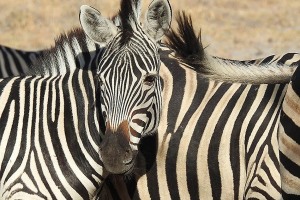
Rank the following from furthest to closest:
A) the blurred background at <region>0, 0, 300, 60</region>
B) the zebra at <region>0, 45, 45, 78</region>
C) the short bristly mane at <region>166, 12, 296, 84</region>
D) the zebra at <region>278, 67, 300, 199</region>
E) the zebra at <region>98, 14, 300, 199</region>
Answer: the blurred background at <region>0, 0, 300, 60</region> < the zebra at <region>0, 45, 45, 78</region> < the zebra at <region>98, 14, 300, 199</region> < the short bristly mane at <region>166, 12, 296, 84</region> < the zebra at <region>278, 67, 300, 199</region>

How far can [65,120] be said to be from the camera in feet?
19.1

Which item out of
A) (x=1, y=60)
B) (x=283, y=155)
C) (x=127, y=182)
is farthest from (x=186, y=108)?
(x=1, y=60)

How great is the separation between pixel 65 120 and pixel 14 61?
4.29 meters

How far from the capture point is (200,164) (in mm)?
5836

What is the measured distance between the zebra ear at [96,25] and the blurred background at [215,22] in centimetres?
898

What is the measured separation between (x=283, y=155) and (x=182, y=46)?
1689 mm

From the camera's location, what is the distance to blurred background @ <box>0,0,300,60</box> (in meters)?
15.4

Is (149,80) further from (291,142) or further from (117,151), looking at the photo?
(291,142)

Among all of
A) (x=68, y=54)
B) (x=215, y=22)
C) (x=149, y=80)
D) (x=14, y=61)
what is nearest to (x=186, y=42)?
(x=149, y=80)

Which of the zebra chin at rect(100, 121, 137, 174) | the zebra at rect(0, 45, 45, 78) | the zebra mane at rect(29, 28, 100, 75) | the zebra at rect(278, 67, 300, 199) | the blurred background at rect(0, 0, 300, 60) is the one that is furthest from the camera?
the blurred background at rect(0, 0, 300, 60)

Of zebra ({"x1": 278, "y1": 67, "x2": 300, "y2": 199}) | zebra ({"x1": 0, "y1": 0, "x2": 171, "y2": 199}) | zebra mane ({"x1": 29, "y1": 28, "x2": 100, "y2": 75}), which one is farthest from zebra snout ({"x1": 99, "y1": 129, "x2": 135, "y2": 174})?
zebra ({"x1": 278, "y1": 67, "x2": 300, "y2": 199})

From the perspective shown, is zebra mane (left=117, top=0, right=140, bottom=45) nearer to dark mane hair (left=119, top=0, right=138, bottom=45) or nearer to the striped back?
dark mane hair (left=119, top=0, right=138, bottom=45)

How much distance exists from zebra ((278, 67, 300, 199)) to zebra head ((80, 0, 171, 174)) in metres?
1.32

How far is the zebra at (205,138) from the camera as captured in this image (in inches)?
215
